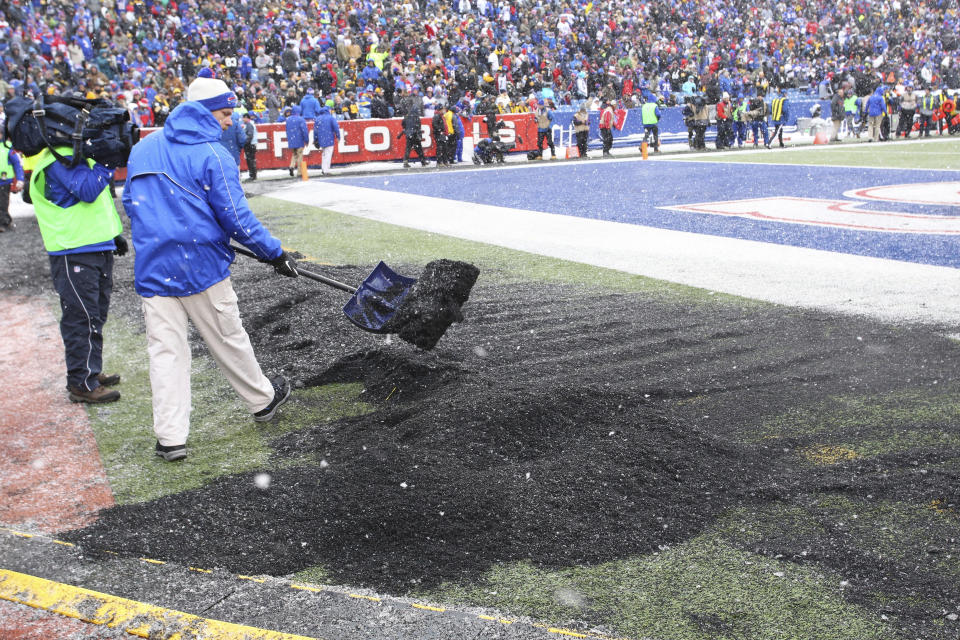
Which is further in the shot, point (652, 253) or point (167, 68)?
point (167, 68)

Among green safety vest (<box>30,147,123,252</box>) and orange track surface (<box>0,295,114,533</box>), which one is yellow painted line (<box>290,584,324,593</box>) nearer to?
A: orange track surface (<box>0,295,114,533</box>)

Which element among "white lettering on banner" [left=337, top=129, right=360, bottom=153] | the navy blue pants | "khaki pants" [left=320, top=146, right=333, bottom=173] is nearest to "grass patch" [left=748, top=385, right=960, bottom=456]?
the navy blue pants

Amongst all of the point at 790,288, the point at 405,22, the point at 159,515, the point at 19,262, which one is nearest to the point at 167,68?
the point at 405,22

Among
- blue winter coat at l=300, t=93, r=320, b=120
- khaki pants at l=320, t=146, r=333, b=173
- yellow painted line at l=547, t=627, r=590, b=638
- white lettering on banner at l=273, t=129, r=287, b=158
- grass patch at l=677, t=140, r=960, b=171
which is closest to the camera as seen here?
yellow painted line at l=547, t=627, r=590, b=638

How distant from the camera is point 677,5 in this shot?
139 ft

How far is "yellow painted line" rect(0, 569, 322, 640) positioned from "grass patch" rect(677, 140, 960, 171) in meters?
19.1

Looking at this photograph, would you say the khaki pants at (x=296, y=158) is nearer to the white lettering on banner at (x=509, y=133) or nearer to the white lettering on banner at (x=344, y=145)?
the white lettering on banner at (x=344, y=145)

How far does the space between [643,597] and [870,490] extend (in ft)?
4.16

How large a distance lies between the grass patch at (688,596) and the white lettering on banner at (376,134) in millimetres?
23621

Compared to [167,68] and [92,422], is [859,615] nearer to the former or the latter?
[92,422]

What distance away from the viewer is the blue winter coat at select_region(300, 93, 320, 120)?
77.2ft

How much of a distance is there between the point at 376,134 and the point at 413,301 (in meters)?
21.6

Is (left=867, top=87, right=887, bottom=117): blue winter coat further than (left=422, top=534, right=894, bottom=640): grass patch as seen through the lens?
Yes

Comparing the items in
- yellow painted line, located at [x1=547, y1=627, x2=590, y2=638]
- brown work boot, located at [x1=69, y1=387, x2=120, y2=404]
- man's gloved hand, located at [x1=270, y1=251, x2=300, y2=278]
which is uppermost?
man's gloved hand, located at [x1=270, y1=251, x2=300, y2=278]
